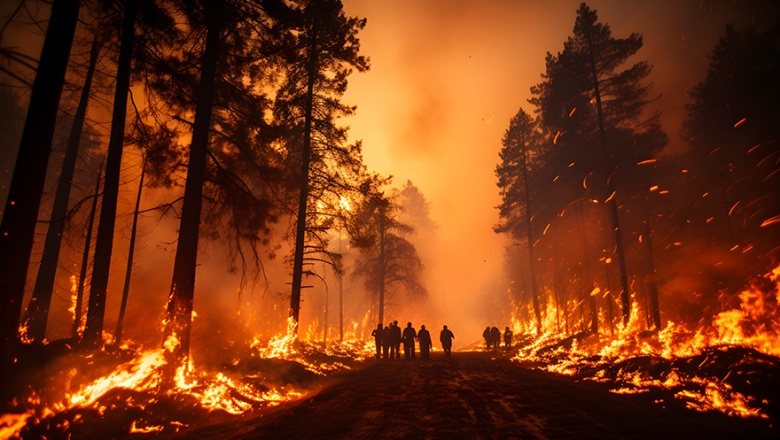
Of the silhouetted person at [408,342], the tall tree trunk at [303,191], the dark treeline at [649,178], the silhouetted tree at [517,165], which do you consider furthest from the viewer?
the silhouetted tree at [517,165]

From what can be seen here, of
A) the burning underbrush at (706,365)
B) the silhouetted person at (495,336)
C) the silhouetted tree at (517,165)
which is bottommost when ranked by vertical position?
the silhouetted person at (495,336)

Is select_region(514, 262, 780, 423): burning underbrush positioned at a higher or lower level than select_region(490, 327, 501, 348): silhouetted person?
higher

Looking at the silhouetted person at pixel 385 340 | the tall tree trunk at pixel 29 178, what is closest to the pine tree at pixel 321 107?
the silhouetted person at pixel 385 340

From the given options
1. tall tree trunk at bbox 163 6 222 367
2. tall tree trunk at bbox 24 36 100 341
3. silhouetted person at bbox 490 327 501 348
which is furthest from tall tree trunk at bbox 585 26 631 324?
tall tree trunk at bbox 24 36 100 341

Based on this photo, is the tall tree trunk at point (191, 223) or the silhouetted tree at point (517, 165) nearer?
the tall tree trunk at point (191, 223)

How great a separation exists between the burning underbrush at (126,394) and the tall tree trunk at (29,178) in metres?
0.62

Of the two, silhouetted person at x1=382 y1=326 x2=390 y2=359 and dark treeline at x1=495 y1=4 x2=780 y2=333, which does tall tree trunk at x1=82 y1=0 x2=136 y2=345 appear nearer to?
silhouetted person at x1=382 y1=326 x2=390 y2=359

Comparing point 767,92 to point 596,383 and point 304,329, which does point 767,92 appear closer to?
point 596,383

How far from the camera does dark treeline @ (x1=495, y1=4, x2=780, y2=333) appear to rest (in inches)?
839

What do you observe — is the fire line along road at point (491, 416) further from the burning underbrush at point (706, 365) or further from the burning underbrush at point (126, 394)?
the burning underbrush at point (126, 394)

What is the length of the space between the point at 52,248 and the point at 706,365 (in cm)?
1864

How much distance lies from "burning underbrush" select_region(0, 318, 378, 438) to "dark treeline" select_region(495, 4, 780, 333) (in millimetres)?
17689

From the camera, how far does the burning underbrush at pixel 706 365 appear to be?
589 centimetres

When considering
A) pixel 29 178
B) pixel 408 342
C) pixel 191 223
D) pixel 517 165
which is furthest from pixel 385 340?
pixel 517 165
